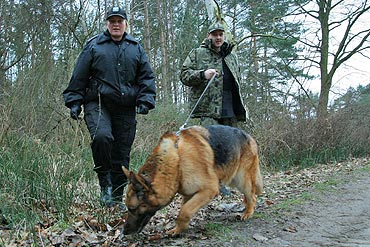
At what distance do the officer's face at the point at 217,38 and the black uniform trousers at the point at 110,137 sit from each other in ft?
5.66

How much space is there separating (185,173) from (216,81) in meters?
2.36

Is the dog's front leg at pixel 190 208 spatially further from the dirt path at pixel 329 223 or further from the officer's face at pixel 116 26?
the officer's face at pixel 116 26

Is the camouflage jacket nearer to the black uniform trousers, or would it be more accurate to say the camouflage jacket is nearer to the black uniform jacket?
the black uniform jacket

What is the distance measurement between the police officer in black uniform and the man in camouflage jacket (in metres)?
1.10

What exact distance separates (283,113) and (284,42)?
22.9 feet

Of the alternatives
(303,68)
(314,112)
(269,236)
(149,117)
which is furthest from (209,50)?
(303,68)

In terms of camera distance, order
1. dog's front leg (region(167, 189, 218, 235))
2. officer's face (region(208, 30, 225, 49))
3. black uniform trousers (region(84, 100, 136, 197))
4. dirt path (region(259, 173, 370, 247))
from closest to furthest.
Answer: dog's front leg (region(167, 189, 218, 235)) → dirt path (region(259, 173, 370, 247)) → black uniform trousers (region(84, 100, 136, 197)) → officer's face (region(208, 30, 225, 49))

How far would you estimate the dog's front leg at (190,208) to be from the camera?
4.00 m

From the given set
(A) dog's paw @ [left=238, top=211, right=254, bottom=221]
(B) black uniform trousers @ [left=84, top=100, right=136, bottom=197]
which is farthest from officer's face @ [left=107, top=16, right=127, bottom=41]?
(A) dog's paw @ [left=238, top=211, right=254, bottom=221]

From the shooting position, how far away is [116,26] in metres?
4.98

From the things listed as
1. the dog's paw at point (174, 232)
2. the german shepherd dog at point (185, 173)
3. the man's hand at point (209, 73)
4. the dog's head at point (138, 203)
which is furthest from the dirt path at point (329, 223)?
the man's hand at point (209, 73)

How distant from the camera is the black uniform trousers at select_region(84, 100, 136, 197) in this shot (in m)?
4.80

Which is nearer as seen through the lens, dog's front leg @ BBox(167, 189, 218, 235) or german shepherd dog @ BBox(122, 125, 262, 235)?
german shepherd dog @ BBox(122, 125, 262, 235)

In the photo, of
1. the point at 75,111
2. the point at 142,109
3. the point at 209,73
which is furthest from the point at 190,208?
the point at 209,73
